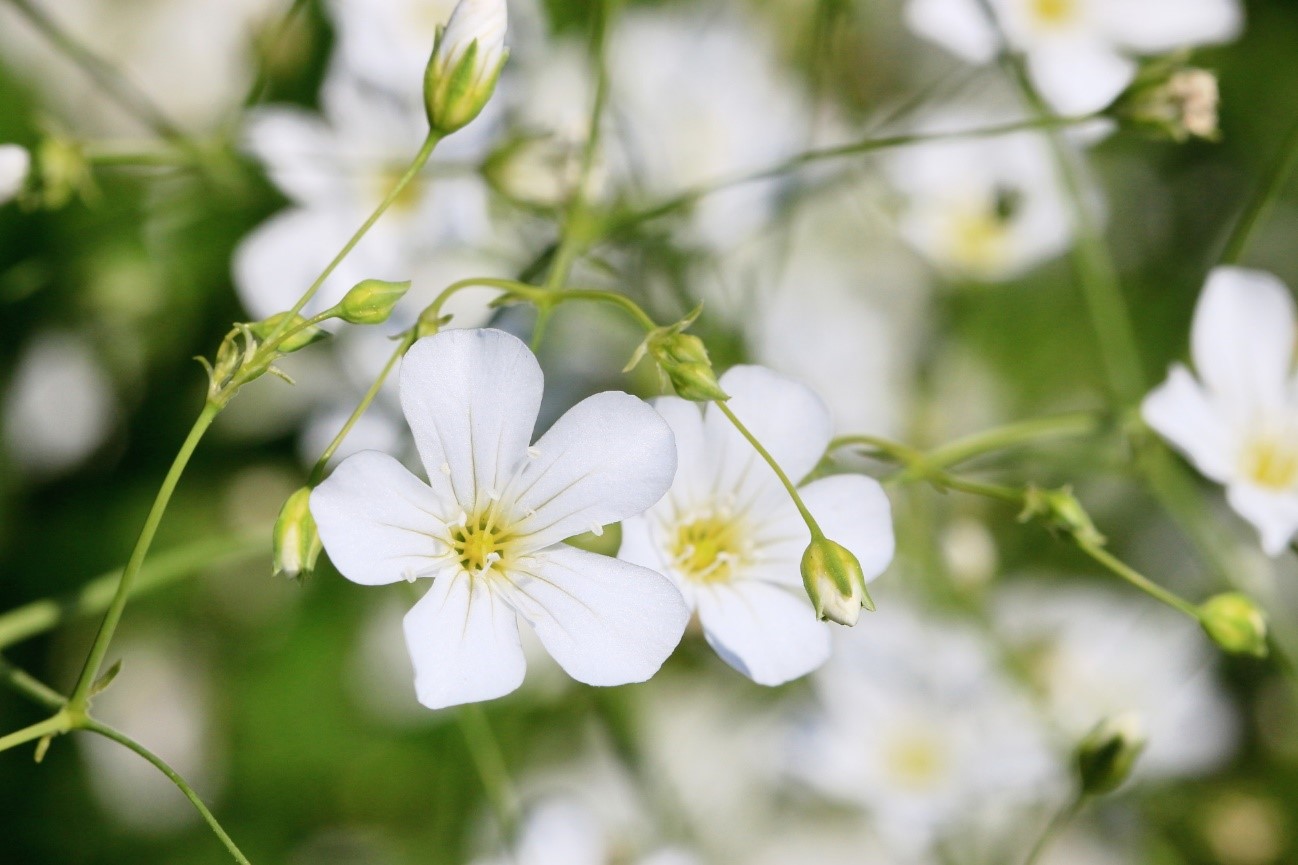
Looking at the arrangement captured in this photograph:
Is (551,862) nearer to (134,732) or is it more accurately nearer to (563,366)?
(563,366)

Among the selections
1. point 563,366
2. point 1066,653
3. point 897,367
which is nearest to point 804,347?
point 897,367

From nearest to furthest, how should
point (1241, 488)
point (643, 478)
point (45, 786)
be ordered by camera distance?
point (643, 478)
point (1241, 488)
point (45, 786)

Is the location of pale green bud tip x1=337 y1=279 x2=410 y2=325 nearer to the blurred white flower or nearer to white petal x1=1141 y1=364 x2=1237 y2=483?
white petal x1=1141 y1=364 x2=1237 y2=483

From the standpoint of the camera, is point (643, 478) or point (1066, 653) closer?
point (643, 478)

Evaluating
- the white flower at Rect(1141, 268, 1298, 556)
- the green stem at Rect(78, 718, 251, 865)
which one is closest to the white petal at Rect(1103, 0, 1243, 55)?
the white flower at Rect(1141, 268, 1298, 556)

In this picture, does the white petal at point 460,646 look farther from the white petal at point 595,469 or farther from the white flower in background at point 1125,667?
the white flower in background at point 1125,667
